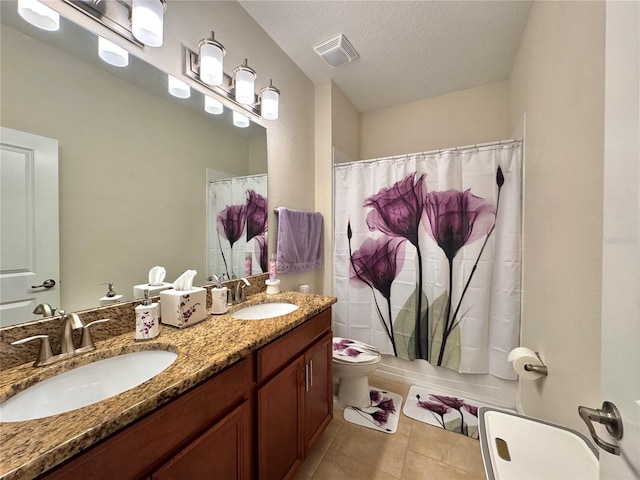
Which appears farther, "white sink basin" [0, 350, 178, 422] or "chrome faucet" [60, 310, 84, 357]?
"chrome faucet" [60, 310, 84, 357]

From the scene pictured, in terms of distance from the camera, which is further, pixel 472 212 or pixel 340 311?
pixel 340 311

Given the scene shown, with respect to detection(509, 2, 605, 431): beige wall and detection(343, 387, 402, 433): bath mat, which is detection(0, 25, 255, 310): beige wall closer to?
detection(343, 387, 402, 433): bath mat

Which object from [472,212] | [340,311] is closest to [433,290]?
[472,212]

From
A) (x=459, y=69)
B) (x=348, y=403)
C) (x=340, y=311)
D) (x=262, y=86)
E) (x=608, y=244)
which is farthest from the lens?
(x=340, y=311)

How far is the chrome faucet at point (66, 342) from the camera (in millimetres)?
723

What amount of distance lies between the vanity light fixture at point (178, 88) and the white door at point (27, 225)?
55 centimetres

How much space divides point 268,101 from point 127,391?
1605mm

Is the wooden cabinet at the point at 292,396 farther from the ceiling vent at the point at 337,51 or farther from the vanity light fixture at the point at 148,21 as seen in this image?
the ceiling vent at the point at 337,51

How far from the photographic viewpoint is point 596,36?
2.61 feet

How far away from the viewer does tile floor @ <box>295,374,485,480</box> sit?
1304 millimetres

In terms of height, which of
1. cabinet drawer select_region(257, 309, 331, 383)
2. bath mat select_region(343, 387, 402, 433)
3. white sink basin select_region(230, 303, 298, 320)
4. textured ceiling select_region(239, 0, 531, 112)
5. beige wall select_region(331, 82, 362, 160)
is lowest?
bath mat select_region(343, 387, 402, 433)

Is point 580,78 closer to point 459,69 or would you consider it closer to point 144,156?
point 459,69

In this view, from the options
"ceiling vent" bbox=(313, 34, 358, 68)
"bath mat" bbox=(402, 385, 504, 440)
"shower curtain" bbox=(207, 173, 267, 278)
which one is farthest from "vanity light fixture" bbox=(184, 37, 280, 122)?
"bath mat" bbox=(402, 385, 504, 440)

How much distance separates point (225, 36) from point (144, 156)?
903mm
